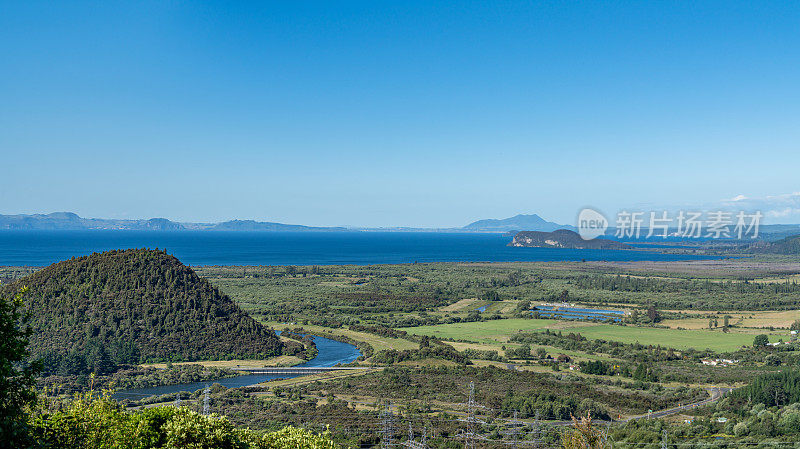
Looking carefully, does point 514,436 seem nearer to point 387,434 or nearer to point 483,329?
point 387,434

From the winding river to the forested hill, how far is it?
4.65m

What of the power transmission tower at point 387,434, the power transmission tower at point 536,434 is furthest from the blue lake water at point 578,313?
the power transmission tower at point 387,434

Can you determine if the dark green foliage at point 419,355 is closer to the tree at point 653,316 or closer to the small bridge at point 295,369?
the small bridge at point 295,369

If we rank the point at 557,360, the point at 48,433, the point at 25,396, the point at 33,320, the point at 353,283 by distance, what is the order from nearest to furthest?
the point at 25,396
the point at 48,433
the point at 33,320
the point at 557,360
the point at 353,283

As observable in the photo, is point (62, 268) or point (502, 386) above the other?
point (62, 268)

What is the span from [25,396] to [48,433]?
1.63 m

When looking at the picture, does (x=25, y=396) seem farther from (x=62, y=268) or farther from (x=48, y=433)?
(x=62, y=268)

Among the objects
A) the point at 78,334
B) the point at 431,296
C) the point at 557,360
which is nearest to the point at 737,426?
the point at 557,360

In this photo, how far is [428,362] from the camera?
60469 millimetres

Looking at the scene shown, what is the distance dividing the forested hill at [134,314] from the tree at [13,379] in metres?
46.3

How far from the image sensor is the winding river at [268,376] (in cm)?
4847

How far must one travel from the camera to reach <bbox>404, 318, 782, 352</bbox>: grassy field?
248 feet

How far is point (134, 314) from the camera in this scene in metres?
63.6

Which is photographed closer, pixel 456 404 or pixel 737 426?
pixel 737 426
